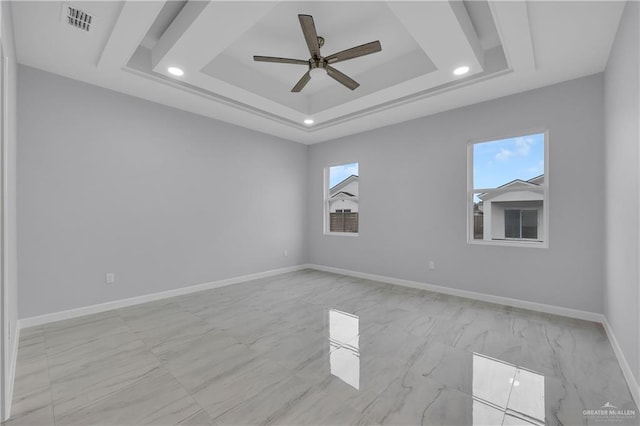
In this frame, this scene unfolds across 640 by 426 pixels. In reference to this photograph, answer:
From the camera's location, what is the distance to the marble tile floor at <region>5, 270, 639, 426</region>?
1.68m

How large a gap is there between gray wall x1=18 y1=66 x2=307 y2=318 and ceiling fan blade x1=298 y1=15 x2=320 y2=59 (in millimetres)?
2572

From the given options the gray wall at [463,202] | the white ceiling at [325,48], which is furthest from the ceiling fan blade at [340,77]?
the gray wall at [463,202]

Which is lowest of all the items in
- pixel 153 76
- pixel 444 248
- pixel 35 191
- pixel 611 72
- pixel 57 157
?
pixel 444 248

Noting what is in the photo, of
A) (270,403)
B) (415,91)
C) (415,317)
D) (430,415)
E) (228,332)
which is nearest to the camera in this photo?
(430,415)

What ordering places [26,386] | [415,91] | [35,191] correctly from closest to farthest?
[26,386]
[35,191]
[415,91]

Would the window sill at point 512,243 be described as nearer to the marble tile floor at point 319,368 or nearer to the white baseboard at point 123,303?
the marble tile floor at point 319,368

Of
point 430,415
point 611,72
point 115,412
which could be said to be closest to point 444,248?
point 611,72

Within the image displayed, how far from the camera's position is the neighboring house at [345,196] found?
18.3 ft

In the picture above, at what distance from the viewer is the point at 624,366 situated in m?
2.09

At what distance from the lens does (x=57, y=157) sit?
10.3 ft

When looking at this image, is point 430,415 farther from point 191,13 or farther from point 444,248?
point 191,13

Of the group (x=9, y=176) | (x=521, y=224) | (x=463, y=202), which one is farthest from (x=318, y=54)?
(x=521, y=224)

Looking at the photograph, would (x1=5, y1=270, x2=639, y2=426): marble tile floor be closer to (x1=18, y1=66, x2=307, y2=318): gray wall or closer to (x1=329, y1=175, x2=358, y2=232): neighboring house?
(x1=18, y1=66, x2=307, y2=318): gray wall

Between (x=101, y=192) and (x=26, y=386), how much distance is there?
7.20ft
